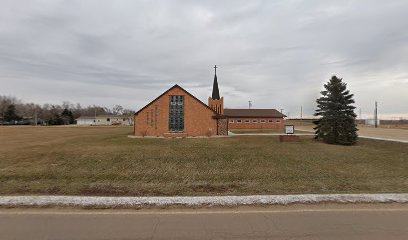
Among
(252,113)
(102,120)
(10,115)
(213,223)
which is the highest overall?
(10,115)

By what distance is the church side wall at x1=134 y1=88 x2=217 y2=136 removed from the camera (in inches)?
1193

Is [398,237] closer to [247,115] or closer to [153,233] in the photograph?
[153,233]

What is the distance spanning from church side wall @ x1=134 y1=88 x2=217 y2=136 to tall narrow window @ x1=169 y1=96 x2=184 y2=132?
1.12 ft

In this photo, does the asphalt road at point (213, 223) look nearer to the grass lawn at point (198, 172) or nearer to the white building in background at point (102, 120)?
the grass lawn at point (198, 172)

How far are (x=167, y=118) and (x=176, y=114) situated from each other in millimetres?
1098

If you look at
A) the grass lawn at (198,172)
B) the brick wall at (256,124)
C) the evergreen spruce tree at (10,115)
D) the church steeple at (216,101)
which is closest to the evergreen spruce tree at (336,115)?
the grass lawn at (198,172)

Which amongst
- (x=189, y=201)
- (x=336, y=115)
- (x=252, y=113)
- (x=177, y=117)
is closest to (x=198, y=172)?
(x=189, y=201)

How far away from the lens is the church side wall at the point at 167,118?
30297mm

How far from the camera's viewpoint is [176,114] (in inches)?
1203

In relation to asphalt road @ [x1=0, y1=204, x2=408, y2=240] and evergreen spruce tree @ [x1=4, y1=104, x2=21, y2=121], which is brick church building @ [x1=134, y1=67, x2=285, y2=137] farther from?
evergreen spruce tree @ [x1=4, y1=104, x2=21, y2=121]

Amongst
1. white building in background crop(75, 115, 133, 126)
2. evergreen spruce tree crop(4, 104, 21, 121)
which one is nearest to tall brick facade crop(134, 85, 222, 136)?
white building in background crop(75, 115, 133, 126)

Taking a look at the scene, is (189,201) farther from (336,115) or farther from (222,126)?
(222,126)

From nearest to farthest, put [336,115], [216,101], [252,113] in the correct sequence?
[336,115]
[216,101]
[252,113]

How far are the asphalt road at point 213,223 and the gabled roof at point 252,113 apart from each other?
154 ft
